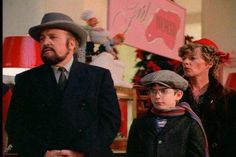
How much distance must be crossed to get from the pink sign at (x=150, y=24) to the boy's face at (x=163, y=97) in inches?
16.3

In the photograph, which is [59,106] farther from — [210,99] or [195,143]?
[210,99]

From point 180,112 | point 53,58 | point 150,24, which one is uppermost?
point 150,24

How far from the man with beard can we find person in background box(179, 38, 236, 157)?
378mm

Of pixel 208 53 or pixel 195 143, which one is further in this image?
pixel 208 53

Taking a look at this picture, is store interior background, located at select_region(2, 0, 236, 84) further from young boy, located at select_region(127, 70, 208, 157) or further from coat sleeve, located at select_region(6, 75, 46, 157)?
young boy, located at select_region(127, 70, 208, 157)

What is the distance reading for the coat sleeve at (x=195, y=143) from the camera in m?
1.38

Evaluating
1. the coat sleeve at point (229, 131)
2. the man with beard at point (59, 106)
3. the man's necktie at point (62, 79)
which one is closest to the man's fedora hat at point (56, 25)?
the man with beard at point (59, 106)

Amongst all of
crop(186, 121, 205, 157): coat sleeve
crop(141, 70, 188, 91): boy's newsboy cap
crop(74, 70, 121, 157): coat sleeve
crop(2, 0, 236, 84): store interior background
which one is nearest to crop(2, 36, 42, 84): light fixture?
crop(2, 0, 236, 84): store interior background

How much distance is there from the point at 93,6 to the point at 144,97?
393 millimetres

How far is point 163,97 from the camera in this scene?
140cm

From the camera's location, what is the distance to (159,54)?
74.8 inches

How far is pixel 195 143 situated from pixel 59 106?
42 centimetres

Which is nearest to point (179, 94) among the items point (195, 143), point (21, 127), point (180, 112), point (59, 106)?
point (180, 112)

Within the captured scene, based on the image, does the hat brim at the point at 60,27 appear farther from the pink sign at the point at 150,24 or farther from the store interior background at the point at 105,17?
the pink sign at the point at 150,24
